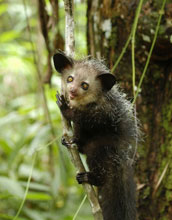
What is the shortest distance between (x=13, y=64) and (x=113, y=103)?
3.03 metres

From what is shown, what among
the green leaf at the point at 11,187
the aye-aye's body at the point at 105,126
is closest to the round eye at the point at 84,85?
the aye-aye's body at the point at 105,126

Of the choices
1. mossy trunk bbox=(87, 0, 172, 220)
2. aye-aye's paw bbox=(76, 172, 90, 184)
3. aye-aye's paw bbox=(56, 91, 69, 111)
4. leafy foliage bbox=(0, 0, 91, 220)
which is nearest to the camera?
aye-aye's paw bbox=(76, 172, 90, 184)

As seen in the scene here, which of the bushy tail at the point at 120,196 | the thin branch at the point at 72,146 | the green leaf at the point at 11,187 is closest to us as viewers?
the thin branch at the point at 72,146

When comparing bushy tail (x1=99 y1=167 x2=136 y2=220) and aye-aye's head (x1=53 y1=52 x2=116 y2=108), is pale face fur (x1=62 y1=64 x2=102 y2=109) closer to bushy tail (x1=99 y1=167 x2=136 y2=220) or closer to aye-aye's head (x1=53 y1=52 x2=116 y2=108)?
aye-aye's head (x1=53 y1=52 x2=116 y2=108)

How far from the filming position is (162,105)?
3367mm

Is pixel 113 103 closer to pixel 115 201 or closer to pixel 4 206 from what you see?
pixel 115 201

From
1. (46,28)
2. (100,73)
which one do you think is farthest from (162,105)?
(46,28)

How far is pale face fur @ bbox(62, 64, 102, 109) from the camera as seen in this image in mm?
3119

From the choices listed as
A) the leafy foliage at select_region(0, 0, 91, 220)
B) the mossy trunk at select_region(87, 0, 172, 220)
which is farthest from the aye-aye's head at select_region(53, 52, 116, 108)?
the leafy foliage at select_region(0, 0, 91, 220)

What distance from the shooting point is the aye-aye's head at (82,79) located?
10.1ft

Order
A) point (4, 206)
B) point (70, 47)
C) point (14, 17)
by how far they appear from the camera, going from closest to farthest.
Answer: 1. point (70, 47)
2. point (4, 206)
3. point (14, 17)

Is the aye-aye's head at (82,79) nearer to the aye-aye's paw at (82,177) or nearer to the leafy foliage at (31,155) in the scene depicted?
the aye-aye's paw at (82,177)

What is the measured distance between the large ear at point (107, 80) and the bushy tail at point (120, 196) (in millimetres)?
826

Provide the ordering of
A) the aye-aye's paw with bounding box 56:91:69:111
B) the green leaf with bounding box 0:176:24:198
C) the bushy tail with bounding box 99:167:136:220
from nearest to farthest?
the aye-aye's paw with bounding box 56:91:69:111 < the bushy tail with bounding box 99:167:136:220 < the green leaf with bounding box 0:176:24:198
